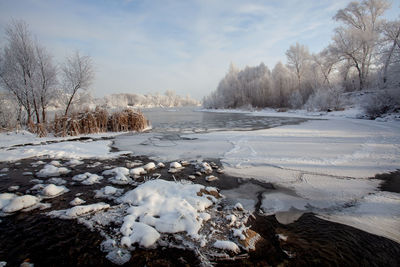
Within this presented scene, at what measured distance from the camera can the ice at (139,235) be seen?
181 cm

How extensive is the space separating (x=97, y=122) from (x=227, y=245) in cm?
1036

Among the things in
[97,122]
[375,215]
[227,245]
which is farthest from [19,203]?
[97,122]

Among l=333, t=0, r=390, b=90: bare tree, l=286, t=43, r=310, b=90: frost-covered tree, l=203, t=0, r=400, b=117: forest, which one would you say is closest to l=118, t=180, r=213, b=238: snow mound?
l=203, t=0, r=400, b=117: forest

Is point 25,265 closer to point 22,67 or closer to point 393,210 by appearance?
point 393,210

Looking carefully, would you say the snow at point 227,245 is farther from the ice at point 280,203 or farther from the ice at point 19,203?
the ice at point 19,203

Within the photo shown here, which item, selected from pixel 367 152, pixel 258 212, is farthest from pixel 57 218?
pixel 367 152

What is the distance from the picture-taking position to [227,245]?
1.78 m

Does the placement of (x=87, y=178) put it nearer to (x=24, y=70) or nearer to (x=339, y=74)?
(x=24, y=70)

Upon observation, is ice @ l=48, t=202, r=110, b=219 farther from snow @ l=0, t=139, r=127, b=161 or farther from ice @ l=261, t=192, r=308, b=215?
snow @ l=0, t=139, r=127, b=161

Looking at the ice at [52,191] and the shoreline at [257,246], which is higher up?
the ice at [52,191]

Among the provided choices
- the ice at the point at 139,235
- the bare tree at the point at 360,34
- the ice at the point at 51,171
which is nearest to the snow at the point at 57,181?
the ice at the point at 51,171

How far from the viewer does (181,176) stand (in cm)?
375

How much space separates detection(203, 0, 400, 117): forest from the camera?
14.6 m

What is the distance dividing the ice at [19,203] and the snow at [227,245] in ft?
8.98
